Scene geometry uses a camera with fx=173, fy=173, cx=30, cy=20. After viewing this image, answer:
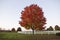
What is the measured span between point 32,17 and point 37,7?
464cm

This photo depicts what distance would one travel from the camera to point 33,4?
48.2 meters

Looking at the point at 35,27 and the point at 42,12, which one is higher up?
the point at 42,12

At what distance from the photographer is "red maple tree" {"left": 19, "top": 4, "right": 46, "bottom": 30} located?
4275 cm

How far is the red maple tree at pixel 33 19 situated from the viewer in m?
42.8

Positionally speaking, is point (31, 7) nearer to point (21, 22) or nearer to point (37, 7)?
point (37, 7)

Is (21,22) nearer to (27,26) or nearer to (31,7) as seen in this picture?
(27,26)

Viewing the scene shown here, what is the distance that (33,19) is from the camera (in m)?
→ 42.7

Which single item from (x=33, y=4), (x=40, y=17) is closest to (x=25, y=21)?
(x=40, y=17)

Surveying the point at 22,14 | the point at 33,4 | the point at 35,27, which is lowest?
the point at 35,27

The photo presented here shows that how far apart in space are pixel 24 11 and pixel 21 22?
10.4 ft

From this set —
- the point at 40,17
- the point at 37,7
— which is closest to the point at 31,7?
the point at 37,7

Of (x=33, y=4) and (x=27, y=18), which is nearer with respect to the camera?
(x=27, y=18)

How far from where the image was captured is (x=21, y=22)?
44.3 m

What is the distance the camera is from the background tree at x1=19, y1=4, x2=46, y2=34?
42.8 m
